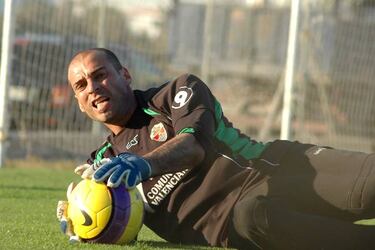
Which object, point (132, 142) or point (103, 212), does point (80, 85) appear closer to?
point (132, 142)

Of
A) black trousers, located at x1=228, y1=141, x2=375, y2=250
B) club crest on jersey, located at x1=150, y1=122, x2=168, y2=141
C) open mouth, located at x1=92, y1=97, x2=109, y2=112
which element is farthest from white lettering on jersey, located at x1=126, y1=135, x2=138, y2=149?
black trousers, located at x1=228, y1=141, x2=375, y2=250

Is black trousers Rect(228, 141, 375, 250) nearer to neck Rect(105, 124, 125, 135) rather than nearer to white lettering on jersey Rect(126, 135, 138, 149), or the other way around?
white lettering on jersey Rect(126, 135, 138, 149)

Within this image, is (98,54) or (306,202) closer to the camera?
(306,202)

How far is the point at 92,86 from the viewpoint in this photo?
6094 millimetres

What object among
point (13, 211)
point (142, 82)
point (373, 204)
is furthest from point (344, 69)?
point (373, 204)

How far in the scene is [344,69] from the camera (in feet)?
52.9

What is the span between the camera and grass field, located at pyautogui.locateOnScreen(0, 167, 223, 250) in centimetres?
603

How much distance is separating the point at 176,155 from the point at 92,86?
0.80 meters

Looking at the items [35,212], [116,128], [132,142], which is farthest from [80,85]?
[35,212]

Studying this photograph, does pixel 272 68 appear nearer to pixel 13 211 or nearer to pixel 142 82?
pixel 142 82

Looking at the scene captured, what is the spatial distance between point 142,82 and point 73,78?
8952 millimetres

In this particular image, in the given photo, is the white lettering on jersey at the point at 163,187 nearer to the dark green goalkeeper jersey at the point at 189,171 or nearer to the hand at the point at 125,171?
the dark green goalkeeper jersey at the point at 189,171

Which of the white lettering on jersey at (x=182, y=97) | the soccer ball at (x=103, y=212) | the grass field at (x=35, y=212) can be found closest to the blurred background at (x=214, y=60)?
the grass field at (x=35, y=212)

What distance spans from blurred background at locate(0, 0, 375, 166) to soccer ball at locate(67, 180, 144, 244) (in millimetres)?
7999
